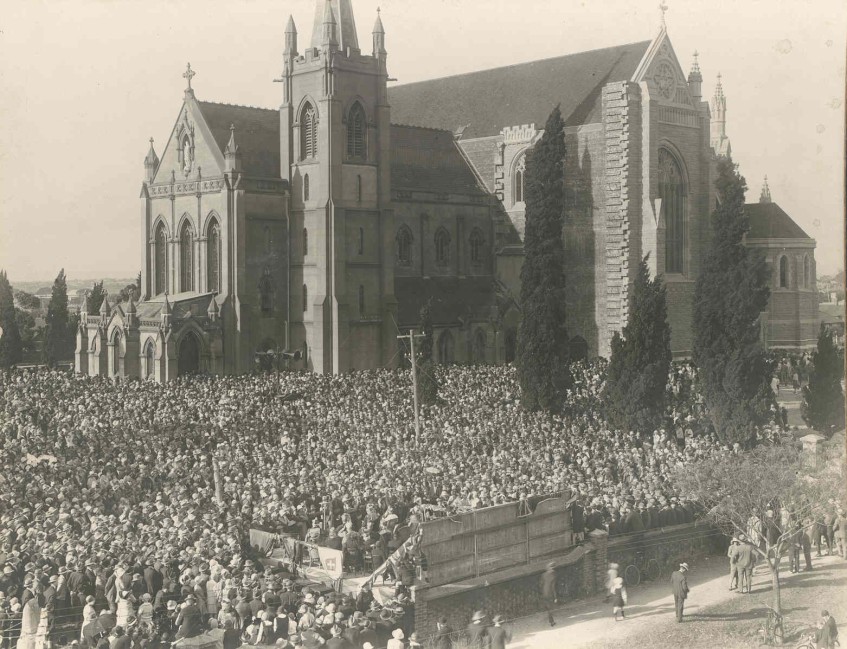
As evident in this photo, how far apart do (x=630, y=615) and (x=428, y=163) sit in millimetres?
39034

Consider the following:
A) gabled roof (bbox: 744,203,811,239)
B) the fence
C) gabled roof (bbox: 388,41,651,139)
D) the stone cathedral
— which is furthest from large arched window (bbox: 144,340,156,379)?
gabled roof (bbox: 744,203,811,239)

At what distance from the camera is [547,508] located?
26422mm

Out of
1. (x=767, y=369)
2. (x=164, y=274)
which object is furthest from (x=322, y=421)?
(x=164, y=274)

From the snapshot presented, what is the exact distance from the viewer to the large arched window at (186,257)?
55.2m

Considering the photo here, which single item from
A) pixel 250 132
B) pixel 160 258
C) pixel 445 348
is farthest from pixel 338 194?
pixel 160 258

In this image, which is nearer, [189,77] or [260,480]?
[260,480]

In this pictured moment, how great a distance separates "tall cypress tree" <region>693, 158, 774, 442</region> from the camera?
120ft

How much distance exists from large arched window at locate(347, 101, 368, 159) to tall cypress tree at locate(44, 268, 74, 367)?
17.5 meters

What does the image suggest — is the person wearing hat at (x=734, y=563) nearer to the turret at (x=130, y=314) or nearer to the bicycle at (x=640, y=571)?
the bicycle at (x=640, y=571)

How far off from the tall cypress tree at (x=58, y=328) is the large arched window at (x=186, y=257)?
304 inches

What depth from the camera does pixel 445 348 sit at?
56.6 metres

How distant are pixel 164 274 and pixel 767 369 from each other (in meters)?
32.4

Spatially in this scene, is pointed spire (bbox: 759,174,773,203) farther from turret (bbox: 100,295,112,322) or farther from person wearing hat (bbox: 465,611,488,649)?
person wearing hat (bbox: 465,611,488,649)

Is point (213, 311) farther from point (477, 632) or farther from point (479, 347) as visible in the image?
point (477, 632)
